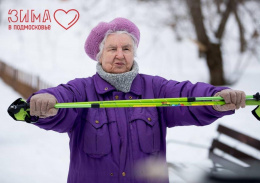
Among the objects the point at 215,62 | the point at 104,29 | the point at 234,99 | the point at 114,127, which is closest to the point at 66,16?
the point at 104,29

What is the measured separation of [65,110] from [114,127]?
7.6 inches

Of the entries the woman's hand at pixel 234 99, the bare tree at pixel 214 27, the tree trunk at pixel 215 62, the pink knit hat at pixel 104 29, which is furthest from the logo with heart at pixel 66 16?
the tree trunk at pixel 215 62

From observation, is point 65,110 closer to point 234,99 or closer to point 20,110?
point 20,110

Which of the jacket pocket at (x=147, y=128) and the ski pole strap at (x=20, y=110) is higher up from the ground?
the ski pole strap at (x=20, y=110)

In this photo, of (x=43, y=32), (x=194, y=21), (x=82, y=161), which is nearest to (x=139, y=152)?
(x=82, y=161)

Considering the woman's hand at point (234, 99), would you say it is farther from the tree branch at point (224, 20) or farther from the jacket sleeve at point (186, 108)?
the tree branch at point (224, 20)

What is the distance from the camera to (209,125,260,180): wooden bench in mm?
2088

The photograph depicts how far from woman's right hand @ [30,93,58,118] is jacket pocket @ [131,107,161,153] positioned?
1.03 feet

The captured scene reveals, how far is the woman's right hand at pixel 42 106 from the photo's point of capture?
1023 millimetres

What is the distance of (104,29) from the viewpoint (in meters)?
1.29

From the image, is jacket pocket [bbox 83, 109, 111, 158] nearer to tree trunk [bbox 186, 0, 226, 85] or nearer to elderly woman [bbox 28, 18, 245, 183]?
elderly woman [bbox 28, 18, 245, 183]

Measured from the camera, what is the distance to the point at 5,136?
2.81m

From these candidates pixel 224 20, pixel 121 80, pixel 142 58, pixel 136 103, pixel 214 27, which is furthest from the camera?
pixel 142 58

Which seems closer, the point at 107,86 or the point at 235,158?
the point at 107,86
